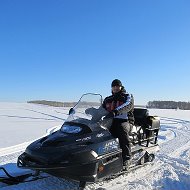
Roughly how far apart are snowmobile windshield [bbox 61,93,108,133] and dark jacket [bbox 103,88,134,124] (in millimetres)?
254

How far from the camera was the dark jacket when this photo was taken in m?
4.97

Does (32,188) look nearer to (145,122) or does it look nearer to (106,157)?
(106,157)

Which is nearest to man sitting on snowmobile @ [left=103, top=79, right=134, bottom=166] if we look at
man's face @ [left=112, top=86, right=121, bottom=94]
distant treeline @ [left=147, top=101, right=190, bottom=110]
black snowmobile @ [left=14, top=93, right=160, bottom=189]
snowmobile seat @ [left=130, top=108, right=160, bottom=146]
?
man's face @ [left=112, top=86, right=121, bottom=94]

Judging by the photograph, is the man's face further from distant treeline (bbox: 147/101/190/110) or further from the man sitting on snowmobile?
distant treeline (bbox: 147/101/190/110)

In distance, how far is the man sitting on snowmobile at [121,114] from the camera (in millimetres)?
4742

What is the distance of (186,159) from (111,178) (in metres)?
2.54

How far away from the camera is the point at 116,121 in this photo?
4.91 metres

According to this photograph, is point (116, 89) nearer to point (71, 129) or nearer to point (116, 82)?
point (116, 82)

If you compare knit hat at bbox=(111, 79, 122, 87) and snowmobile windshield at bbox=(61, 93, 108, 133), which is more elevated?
knit hat at bbox=(111, 79, 122, 87)

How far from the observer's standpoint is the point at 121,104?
5180mm

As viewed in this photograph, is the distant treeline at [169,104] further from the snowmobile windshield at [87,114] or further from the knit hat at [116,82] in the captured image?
the snowmobile windshield at [87,114]

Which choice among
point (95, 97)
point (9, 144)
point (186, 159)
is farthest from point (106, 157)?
point (9, 144)

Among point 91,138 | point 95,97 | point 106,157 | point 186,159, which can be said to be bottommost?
point 186,159

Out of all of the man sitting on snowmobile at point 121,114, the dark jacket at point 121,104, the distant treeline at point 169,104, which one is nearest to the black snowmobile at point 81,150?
the man sitting on snowmobile at point 121,114
